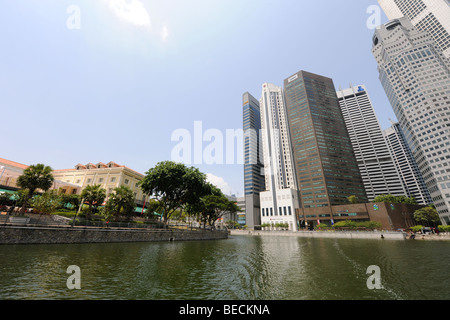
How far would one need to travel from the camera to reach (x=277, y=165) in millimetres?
136625

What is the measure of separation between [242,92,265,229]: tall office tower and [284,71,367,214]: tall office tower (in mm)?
33999

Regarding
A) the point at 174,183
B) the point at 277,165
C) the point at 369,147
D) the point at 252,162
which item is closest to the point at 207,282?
the point at 174,183

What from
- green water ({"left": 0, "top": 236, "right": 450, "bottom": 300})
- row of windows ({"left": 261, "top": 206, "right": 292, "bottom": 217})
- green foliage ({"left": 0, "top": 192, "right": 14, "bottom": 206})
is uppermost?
row of windows ({"left": 261, "top": 206, "right": 292, "bottom": 217})

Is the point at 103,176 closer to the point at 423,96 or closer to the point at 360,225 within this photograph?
the point at 360,225

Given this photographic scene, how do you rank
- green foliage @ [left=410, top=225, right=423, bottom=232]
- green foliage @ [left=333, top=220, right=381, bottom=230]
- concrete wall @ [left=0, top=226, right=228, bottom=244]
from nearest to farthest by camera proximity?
concrete wall @ [left=0, top=226, right=228, bottom=244] < green foliage @ [left=410, top=225, right=423, bottom=232] < green foliage @ [left=333, top=220, right=381, bottom=230]

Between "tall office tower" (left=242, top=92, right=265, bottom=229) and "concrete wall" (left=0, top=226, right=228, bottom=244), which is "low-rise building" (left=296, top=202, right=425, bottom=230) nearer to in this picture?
"tall office tower" (left=242, top=92, right=265, bottom=229)

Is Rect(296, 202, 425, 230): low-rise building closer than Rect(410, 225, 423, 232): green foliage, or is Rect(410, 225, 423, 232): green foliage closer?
Rect(410, 225, 423, 232): green foliage

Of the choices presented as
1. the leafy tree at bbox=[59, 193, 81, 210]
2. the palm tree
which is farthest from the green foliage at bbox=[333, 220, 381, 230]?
the palm tree

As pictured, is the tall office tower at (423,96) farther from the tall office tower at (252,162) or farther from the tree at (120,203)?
the tree at (120,203)

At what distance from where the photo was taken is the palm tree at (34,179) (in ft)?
102

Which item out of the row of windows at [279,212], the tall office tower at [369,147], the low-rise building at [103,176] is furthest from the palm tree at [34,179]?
the tall office tower at [369,147]

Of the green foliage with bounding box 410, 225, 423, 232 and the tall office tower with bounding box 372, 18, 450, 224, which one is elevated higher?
the tall office tower with bounding box 372, 18, 450, 224

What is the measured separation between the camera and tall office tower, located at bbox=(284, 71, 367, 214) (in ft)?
383

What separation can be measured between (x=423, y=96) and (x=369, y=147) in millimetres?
73870
